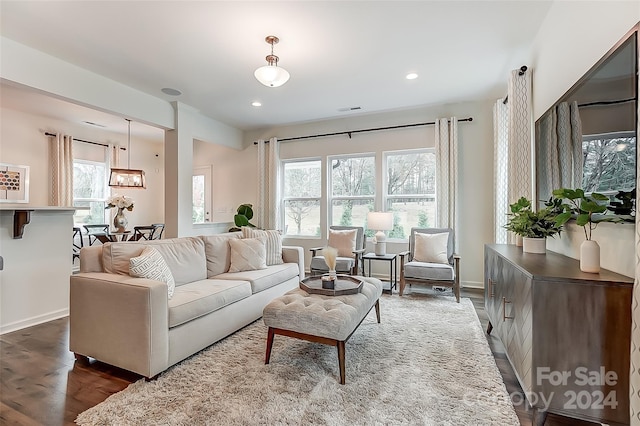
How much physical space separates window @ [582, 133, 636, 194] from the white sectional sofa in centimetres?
270

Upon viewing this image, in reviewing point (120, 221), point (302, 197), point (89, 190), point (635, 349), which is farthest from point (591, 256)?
point (89, 190)

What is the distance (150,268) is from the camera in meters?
2.31

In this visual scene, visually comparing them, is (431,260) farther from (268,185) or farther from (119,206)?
(119,206)

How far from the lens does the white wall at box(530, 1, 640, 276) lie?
5.09ft

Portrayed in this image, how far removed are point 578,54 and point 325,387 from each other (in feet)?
9.19

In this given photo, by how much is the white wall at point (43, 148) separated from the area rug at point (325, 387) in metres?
5.05

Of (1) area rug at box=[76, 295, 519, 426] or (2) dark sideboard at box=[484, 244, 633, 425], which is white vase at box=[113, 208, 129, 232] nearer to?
(1) area rug at box=[76, 295, 519, 426]

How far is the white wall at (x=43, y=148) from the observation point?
4883mm

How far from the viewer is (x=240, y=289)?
2.83 meters

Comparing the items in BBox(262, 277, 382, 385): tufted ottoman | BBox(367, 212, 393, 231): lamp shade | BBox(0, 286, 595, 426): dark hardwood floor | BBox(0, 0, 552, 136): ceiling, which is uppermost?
BBox(0, 0, 552, 136): ceiling

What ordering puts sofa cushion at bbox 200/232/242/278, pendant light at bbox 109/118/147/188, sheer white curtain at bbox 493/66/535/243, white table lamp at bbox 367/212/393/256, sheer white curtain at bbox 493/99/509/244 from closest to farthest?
sheer white curtain at bbox 493/66/535/243 < sofa cushion at bbox 200/232/242/278 < sheer white curtain at bbox 493/99/509/244 < white table lamp at bbox 367/212/393/256 < pendant light at bbox 109/118/147/188

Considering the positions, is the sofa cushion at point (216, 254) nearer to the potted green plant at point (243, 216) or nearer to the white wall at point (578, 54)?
the potted green plant at point (243, 216)

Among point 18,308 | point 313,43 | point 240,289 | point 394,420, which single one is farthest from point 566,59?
point 18,308

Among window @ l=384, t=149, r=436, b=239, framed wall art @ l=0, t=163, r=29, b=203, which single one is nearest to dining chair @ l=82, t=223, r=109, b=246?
framed wall art @ l=0, t=163, r=29, b=203
